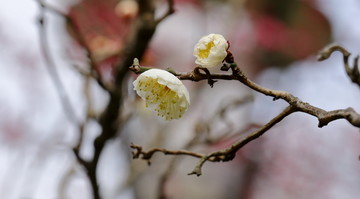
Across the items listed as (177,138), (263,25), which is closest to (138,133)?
(177,138)

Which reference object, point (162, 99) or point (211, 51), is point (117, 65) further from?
point (211, 51)

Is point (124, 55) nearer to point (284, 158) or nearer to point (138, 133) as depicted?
point (138, 133)

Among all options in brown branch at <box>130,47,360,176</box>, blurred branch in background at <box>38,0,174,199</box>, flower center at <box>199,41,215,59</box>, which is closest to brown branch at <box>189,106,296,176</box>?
brown branch at <box>130,47,360,176</box>

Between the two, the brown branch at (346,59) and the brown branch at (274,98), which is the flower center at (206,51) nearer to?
the brown branch at (274,98)

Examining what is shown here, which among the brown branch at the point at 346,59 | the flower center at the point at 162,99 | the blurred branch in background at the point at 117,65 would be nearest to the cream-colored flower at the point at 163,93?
the flower center at the point at 162,99

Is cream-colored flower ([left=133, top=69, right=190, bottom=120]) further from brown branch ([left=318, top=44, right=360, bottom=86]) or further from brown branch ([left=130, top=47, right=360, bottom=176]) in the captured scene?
brown branch ([left=318, top=44, right=360, bottom=86])

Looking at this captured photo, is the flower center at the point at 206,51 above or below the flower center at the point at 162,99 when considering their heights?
above

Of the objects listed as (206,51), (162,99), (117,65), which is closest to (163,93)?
(162,99)
